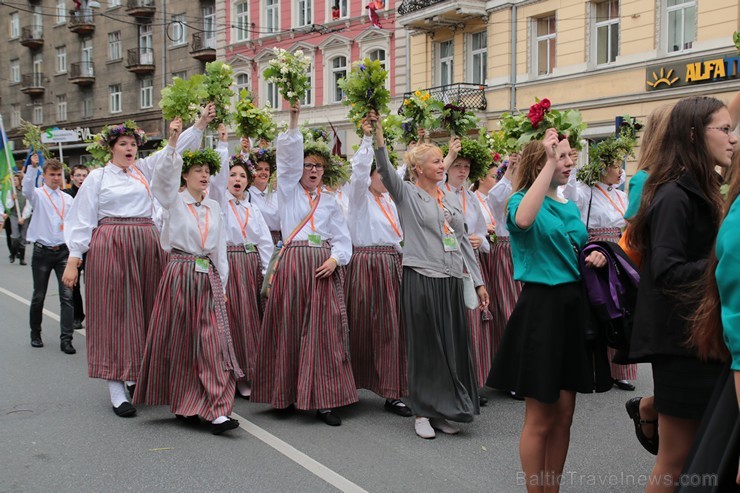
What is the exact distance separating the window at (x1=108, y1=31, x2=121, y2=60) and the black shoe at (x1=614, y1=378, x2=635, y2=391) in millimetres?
42460

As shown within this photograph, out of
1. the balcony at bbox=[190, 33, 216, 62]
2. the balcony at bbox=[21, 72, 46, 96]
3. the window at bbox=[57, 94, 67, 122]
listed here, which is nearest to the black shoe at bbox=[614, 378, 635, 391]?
the balcony at bbox=[190, 33, 216, 62]

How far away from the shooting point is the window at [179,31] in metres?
39.8

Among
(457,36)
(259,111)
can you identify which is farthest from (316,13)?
(259,111)

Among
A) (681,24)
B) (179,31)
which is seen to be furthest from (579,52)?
(179,31)

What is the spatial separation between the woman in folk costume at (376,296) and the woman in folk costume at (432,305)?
65 cm

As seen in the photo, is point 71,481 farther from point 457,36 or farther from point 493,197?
point 457,36

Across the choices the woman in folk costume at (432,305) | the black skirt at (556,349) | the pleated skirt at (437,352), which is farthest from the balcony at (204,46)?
the black skirt at (556,349)

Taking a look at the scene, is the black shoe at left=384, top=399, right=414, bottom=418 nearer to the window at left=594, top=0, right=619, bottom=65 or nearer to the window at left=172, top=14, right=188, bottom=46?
the window at left=594, top=0, right=619, bottom=65

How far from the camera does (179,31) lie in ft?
132

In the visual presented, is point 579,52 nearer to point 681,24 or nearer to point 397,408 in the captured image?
point 681,24

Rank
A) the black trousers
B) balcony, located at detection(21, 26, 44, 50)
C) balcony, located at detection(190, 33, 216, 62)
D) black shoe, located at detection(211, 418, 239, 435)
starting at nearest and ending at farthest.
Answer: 1. black shoe, located at detection(211, 418, 239, 435)
2. the black trousers
3. balcony, located at detection(190, 33, 216, 62)
4. balcony, located at detection(21, 26, 44, 50)

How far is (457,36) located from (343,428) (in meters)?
23.9

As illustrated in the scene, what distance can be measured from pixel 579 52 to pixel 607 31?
0.96 m

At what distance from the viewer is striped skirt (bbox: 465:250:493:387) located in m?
7.14
